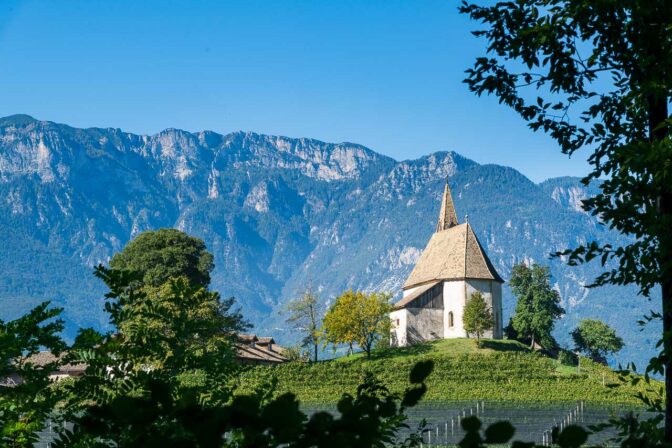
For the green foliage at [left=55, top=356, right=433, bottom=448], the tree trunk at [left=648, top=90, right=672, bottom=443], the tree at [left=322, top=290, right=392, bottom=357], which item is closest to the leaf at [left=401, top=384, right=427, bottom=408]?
the green foliage at [left=55, top=356, right=433, bottom=448]

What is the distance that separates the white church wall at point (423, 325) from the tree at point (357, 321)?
632cm

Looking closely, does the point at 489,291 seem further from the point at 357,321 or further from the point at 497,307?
the point at 357,321

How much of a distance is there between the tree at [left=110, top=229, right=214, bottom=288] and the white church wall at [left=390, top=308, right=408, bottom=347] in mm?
19709

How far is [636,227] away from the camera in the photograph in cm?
678

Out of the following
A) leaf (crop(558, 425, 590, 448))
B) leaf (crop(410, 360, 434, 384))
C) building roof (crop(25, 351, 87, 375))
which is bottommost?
leaf (crop(558, 425, 590, 448))

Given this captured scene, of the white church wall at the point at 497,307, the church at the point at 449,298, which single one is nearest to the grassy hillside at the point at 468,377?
the white church wall at the point at 497,307

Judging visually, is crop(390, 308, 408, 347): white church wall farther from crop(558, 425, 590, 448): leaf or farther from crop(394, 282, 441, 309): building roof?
crop(558, 425, 590, 448): leaf

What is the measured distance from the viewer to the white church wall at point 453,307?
81.9 m

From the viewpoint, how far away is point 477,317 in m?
76.0

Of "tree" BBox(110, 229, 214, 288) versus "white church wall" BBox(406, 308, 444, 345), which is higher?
"tree" BBox(110, 229, 214, 288)

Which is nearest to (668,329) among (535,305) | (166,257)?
(166,257)

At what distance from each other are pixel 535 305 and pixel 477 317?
8.49 meters

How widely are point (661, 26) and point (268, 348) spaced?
287ft

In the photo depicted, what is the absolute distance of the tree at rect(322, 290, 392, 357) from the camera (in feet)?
247
